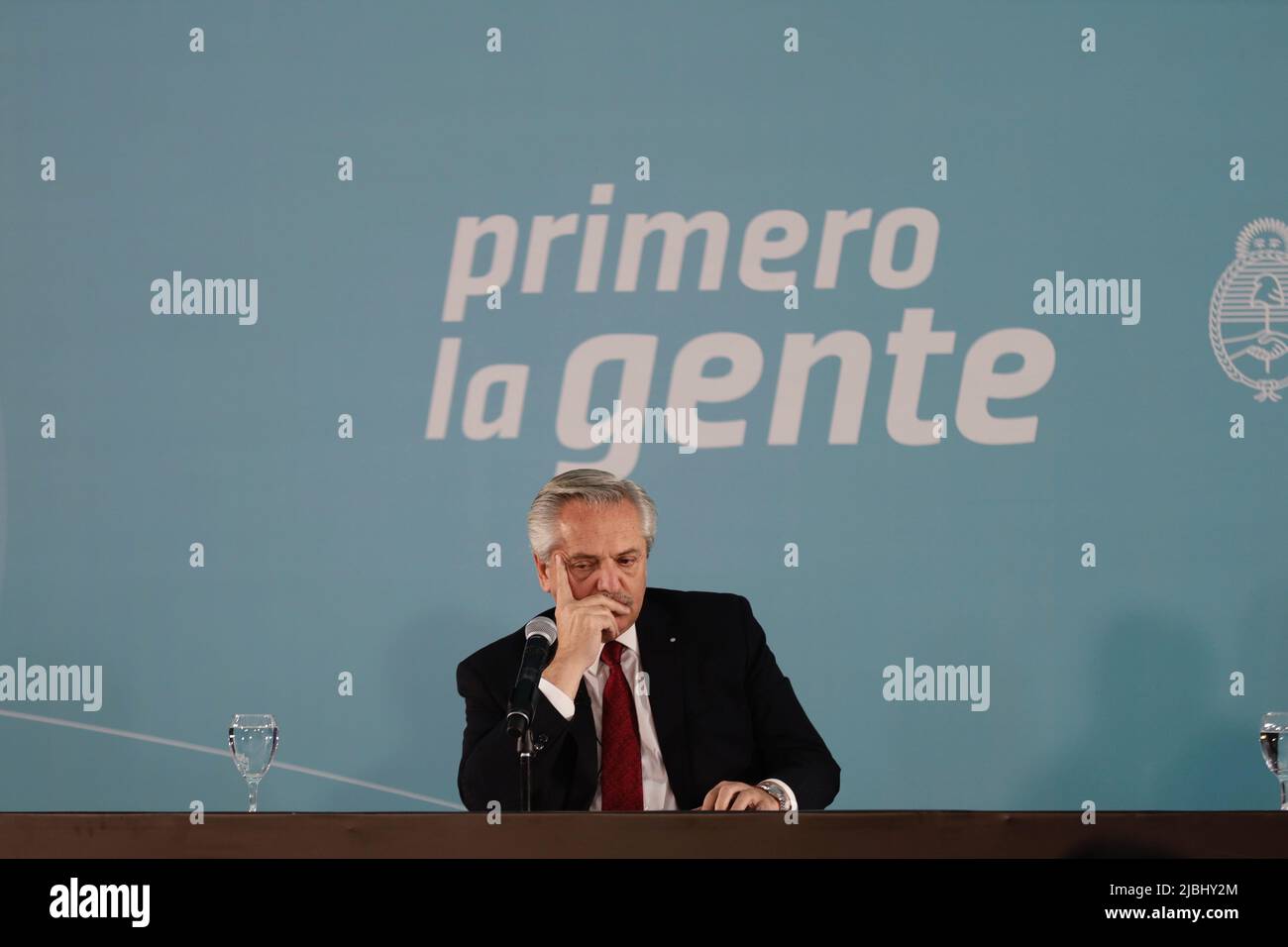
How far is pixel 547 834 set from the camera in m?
1.40

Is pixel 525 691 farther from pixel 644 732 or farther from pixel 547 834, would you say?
pixel 644 732

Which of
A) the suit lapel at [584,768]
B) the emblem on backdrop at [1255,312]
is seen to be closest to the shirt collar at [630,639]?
the suit lapel at [584,768]

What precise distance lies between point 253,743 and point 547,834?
633mm

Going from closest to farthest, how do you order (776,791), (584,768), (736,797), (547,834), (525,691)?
1. (547,834)
2. (525,691)
3. (736,797)
4. (776,791)
5. (584,768)

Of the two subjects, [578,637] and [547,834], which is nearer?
[547,834]

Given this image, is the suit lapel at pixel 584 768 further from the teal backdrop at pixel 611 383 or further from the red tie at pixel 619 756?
the teal backdrop at pixel 611 383

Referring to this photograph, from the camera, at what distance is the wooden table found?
4.47 ft

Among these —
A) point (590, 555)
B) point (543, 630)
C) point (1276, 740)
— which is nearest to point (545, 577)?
point (590, 555)

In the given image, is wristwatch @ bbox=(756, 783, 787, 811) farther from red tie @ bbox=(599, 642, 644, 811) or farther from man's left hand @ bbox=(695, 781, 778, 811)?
red tie @ bbox=(599, 642, 644, 811)

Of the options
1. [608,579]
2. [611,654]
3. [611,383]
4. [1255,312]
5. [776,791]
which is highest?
[1255,312]

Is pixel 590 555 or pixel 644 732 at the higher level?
pixel 590 555

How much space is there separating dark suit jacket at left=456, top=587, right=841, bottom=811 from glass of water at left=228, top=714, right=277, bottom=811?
56 cm
